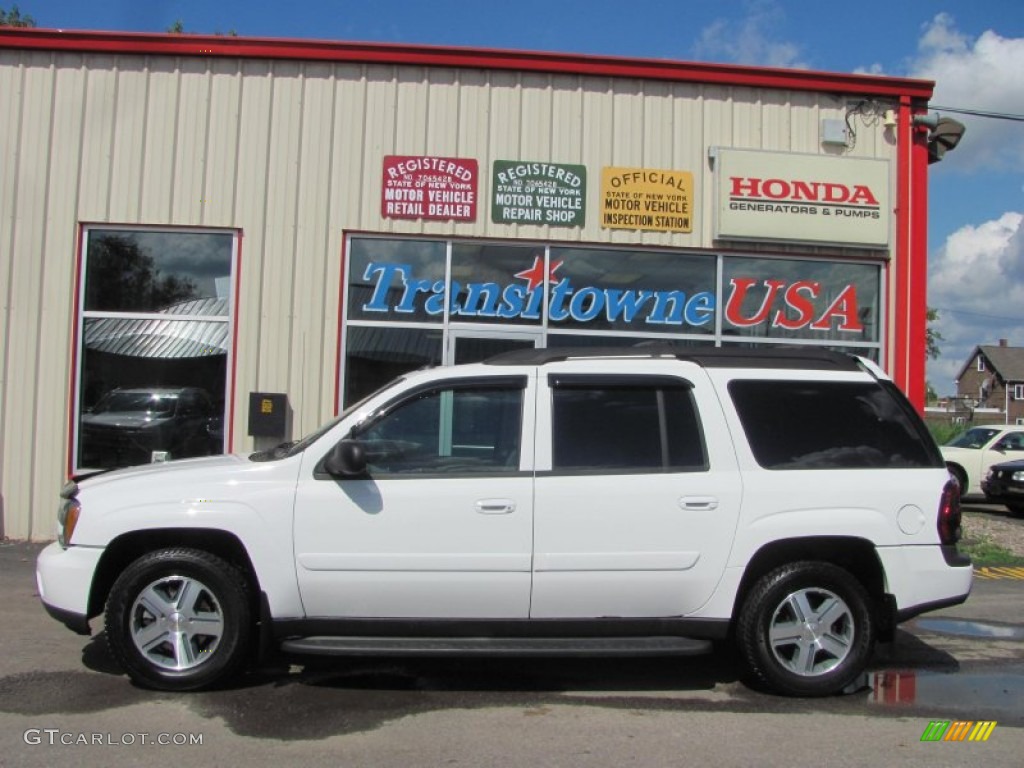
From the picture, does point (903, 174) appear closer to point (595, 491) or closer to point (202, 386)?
point (595, 491)

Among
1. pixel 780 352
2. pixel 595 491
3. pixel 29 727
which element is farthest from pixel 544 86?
pixel 29 727

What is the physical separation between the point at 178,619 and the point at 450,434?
1.80m

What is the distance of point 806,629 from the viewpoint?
5.05 metres

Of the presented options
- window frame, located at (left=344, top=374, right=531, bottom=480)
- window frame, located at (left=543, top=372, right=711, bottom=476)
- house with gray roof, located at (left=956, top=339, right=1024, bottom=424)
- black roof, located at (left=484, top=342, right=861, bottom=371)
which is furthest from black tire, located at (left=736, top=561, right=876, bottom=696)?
house with gray roof, located at (left=956, top=339, right=1024, bottom=424)

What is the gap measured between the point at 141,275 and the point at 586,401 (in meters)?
6.96

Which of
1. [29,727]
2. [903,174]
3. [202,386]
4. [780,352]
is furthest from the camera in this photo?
[903,174]

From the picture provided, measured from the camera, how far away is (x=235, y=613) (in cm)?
488

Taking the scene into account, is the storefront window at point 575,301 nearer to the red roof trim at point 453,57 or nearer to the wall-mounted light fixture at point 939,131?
the wall-mounted light fixture at point 939,131

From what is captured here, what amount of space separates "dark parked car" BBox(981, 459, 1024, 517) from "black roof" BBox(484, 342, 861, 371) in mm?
11238

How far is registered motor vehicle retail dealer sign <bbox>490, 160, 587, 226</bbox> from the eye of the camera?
10312 mm

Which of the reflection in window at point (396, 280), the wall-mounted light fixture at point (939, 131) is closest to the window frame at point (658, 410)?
the reflection in window at point (396, 280)

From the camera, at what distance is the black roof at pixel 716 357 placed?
17.5 ft

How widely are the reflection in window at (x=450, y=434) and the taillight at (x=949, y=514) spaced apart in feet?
7.99

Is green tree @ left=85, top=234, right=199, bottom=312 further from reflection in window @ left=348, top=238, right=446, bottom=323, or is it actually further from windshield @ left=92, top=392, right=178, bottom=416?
reflection in window @ left=348, top=238, right=446, bottom=323
